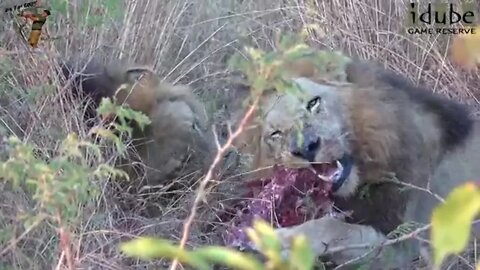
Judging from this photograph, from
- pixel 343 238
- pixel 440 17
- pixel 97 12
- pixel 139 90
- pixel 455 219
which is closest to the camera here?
pixel 455 219

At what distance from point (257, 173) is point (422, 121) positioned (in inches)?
21.7

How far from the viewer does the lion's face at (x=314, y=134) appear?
2594mm

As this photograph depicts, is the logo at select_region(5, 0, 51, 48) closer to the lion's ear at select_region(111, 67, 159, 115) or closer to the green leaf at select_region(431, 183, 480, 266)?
the lion's ear at select_region(111, 67, 159, 115)

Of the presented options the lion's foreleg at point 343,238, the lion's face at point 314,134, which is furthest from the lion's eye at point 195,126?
the lion's foreleg at point 343,238

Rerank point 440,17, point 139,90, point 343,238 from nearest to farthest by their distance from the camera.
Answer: point 343,238
point 139,90
point 440,17

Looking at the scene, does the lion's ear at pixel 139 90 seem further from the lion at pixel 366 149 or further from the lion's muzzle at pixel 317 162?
the lion's muzzle at pixel 317 162

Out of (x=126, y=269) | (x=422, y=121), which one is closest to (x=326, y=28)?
(x=422, y=121)

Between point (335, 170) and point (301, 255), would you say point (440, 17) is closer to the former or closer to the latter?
point (335, 170)

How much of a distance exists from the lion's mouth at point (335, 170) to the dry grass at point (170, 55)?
1.43 ft

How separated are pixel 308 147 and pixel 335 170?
163 millimetres

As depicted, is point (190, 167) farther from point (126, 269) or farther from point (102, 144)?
point (126, 269)

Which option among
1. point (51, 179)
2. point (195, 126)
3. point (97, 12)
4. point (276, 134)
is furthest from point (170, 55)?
point (51, 179)

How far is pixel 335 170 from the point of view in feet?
8.80

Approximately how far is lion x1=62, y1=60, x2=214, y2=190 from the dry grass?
0.31 feet
